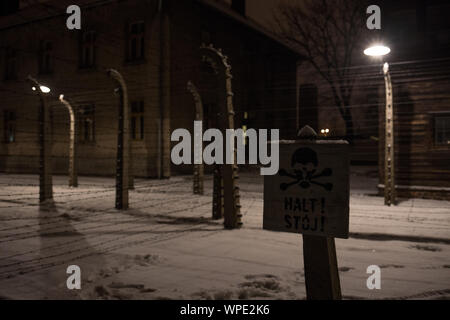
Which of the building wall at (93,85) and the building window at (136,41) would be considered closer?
the building wall at (93,85)

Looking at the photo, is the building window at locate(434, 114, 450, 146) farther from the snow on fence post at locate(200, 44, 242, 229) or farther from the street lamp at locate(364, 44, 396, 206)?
the snow on fence post at locate(200, 44, 242, 229)

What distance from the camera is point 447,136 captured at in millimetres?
13117

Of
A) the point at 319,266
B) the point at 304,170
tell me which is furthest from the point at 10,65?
the point at 319,266

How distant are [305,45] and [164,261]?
2681cm

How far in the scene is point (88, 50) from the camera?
22.6m

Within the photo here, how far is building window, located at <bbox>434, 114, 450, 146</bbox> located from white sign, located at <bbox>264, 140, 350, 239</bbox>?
12078 mm

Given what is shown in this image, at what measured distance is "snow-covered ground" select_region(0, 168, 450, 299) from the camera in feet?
15.5

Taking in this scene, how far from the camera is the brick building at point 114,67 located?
792 inches

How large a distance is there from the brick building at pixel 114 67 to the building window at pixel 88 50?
0.18ft

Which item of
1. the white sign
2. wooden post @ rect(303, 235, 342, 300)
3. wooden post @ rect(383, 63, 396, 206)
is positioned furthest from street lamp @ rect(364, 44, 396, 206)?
wooden post @ rect(303, 235, 342, 300)

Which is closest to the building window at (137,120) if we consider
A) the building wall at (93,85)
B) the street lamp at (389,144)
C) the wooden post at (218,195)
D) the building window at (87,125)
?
the building wall at (93,85)

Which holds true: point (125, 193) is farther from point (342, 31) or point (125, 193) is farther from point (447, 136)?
point (342, 31)

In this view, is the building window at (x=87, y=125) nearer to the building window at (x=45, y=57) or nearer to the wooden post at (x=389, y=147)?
the building window at (x=45, y=57)

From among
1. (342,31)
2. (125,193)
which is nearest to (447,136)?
(125,193)
